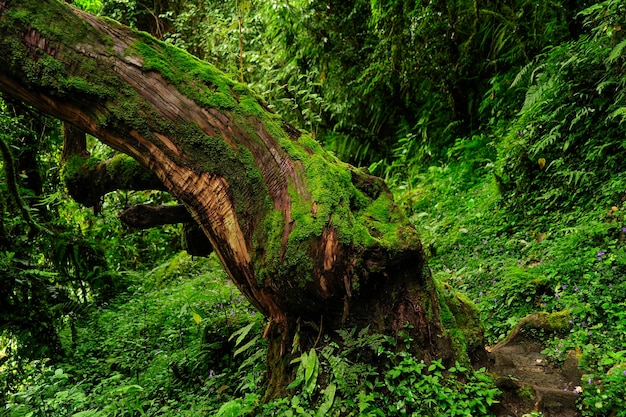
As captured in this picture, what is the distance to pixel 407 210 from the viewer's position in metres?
9.07

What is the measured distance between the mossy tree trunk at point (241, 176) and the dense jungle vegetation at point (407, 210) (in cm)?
36

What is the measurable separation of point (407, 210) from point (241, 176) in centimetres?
635

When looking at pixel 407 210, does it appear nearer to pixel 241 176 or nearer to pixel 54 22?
pixel 241 176

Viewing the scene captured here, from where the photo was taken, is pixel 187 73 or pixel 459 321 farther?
pixel 459 321

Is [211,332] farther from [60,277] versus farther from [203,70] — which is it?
[60,277]

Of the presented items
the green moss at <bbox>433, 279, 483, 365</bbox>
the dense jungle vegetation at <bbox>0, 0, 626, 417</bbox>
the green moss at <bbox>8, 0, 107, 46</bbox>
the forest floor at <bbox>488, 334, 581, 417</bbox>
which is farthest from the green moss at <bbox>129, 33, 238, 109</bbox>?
the forest floor at <bbox>488, 334, 581, 417</bbox>

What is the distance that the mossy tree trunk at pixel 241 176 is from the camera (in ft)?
9.84

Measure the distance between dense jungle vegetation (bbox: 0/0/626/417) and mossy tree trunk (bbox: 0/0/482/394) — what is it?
1.19 ft

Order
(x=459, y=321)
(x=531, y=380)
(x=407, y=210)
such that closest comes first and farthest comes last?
(x=531, y=380)
(x=459, y=321)
(x=407, y=210)

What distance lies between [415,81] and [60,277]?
27.1 ft

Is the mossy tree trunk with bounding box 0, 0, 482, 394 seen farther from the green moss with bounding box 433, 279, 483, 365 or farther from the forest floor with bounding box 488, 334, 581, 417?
the forest floor with bounding box 488, 334, 581, 417

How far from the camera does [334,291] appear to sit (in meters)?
3.00

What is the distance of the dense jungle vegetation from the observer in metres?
3.19

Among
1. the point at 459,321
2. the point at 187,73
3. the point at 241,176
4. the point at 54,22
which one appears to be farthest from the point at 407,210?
the point at 54,22
